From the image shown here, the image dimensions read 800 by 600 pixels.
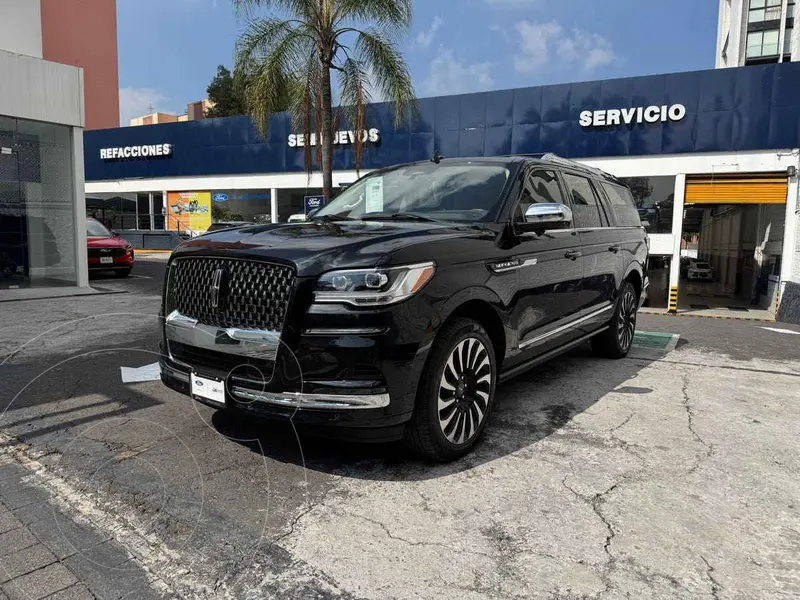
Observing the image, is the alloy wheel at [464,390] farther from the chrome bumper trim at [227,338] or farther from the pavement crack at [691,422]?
the pavement crack at [691,422]

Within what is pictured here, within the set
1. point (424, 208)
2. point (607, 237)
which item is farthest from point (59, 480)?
point (607, 237)

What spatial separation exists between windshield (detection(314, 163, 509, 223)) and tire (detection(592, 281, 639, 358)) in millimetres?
2593

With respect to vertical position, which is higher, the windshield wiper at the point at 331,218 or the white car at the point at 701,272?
the windshield wiper at the point at 331,218

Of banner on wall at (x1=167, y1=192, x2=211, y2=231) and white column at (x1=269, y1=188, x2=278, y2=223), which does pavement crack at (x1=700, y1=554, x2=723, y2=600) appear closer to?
white column at (x1=269, y1=188, x2=278, y2=223)

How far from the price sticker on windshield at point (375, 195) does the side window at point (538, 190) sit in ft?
3.47

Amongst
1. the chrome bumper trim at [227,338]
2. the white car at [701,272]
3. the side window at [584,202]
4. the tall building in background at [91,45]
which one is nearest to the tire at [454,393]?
the chrome bumper trim at [227,338]

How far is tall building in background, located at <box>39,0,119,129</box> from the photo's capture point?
44031 mm

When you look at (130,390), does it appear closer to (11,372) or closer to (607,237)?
(11,372)

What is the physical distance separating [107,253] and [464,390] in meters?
14.8

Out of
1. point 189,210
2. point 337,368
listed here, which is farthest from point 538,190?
point 189,210

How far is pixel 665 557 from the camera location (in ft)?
8.75

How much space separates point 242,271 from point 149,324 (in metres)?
5.64

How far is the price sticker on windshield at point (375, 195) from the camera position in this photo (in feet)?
15.4

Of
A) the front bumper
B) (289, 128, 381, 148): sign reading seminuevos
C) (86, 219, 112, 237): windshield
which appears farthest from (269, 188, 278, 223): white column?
the front bumper
